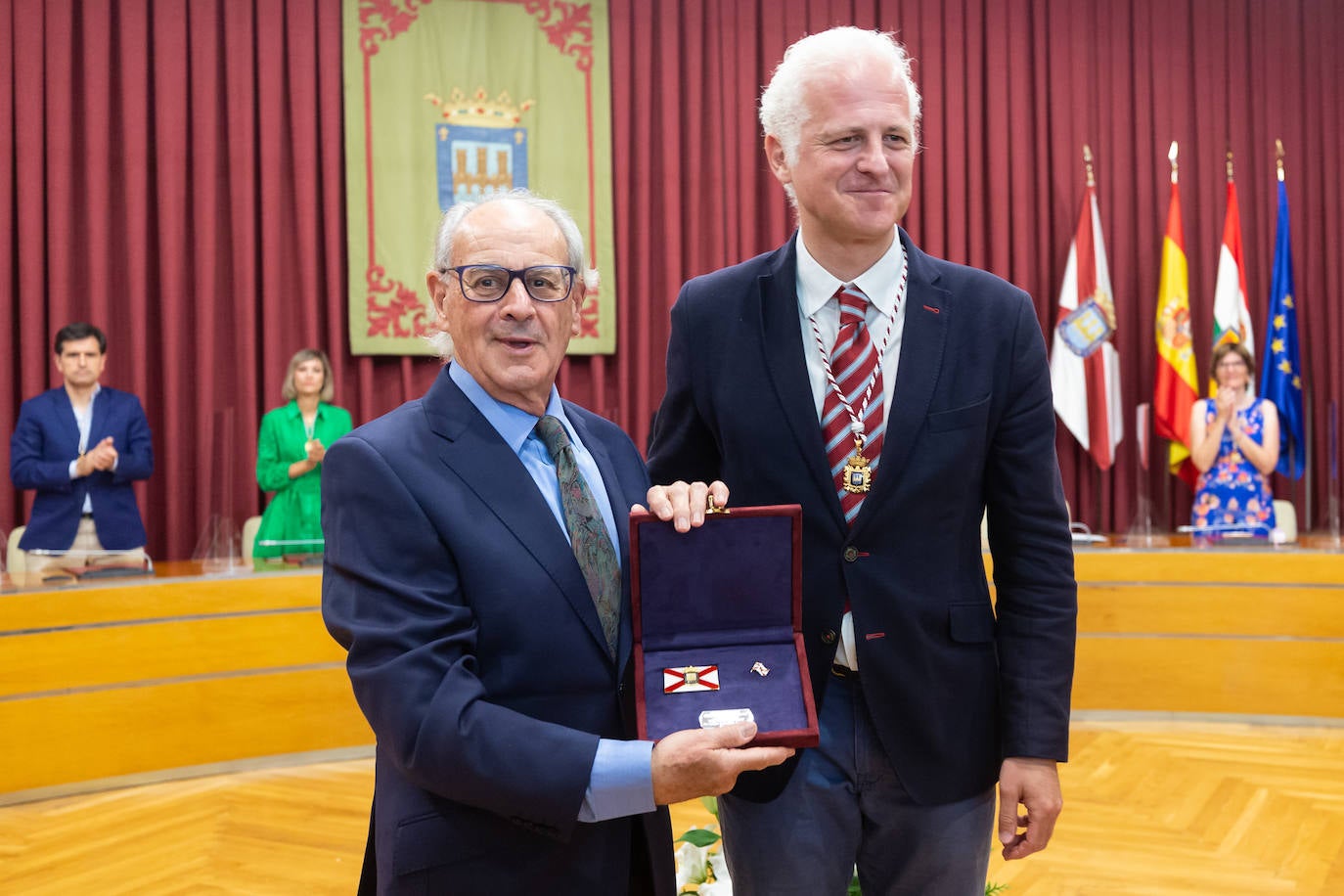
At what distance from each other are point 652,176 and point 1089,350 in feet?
9.09

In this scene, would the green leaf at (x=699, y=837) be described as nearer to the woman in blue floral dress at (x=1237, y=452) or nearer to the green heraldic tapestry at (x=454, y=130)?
the woman in blue floral dress at (x=1237, y=452)

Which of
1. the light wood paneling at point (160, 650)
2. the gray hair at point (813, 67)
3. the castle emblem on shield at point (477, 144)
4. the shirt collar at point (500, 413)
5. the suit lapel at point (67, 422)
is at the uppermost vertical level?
the castle emblem on shield at point (477, 144)

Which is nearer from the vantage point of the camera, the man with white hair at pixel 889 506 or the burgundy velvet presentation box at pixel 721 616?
the burgundy velvet presentation box at pixel 721 616

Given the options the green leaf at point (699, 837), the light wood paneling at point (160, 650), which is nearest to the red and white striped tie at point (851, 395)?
the green leaf at point (699, 837)

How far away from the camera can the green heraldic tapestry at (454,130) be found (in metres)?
6.16

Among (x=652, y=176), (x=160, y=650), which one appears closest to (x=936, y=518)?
(x=160, y=650)

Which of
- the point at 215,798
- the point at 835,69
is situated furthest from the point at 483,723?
the point at 215,798

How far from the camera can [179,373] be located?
5938mm

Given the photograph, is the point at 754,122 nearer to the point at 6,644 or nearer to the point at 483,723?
the point at 6,644

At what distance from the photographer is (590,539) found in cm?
137

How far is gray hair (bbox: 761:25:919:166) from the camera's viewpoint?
1.41 metres

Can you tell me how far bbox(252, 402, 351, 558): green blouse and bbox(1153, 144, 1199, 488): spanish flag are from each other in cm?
465

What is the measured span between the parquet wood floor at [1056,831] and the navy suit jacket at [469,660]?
→ 7.02 feet

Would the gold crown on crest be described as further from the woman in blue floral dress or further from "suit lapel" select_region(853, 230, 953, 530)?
"suit lapel" select_region(853, 230, 953, 530)
